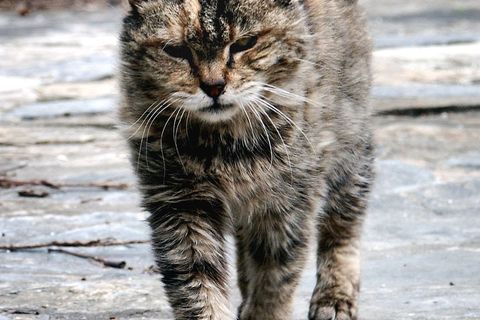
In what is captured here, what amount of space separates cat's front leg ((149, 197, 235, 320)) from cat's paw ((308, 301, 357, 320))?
662mm

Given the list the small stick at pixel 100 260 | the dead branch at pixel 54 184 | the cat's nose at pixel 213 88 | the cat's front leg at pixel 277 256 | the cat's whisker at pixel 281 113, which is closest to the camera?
the cat's nose at pixel 213 88

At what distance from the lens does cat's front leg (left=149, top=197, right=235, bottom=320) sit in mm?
4094

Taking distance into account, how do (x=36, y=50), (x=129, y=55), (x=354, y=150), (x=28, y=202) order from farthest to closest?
1. (x=36, y=50)
2. (x=28, y=202)
3. (x=354, y=150)
4. (x=129, y=55)

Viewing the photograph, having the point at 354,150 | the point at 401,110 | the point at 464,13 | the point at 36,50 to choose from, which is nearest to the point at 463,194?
the point at 354,150

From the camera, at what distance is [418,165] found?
693cm

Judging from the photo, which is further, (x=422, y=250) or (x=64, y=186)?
(x=64, y=186)

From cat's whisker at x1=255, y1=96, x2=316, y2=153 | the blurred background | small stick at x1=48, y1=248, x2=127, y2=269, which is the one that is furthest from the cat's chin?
small stick at x1=48, y1=248, x2=127, y2=269

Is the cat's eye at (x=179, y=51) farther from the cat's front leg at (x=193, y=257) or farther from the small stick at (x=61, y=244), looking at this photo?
the small stick at (x=61, y=244)

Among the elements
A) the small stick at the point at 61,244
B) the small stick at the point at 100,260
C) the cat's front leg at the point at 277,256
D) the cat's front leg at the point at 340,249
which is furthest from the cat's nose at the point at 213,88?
the small stick at the point at 61,244

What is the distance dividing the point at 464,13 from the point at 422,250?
26.2ft

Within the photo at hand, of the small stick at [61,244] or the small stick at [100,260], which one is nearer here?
the small stick at [100,260]

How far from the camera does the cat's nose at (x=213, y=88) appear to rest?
159 inches

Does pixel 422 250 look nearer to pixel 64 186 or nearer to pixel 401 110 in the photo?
pixel 64 186

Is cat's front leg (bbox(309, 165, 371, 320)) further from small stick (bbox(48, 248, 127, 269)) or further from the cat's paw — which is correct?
small stick (bbox(48, 248, 127, 269))
